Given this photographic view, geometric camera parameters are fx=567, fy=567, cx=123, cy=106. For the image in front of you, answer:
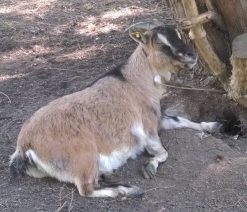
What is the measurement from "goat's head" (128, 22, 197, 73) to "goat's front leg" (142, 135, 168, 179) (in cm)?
71

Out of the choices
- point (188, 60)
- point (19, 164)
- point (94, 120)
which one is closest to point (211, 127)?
point (188, 60)

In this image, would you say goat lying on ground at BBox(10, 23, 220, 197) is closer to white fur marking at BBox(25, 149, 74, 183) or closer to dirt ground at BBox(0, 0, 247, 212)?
white fur marking at BBox(25, 149, 74, 183)

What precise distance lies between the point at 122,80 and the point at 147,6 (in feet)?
12.9

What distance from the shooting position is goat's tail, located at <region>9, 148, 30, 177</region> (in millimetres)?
4625

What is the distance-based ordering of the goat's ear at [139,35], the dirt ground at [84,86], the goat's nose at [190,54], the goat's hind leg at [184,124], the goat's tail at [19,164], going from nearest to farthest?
the dirt ground at [84,86] < the goat's tail at [19,164] < the goat's nose at [190,54] < the goat's ear at [139,35] < the goat's hind leg at [184,124]

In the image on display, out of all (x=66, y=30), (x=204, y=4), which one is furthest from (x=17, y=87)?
(x=204, y=4)

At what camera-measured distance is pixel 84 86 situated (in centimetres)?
641

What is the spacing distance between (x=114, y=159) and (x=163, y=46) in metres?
1.14

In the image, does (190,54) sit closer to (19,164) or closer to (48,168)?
(48,168)

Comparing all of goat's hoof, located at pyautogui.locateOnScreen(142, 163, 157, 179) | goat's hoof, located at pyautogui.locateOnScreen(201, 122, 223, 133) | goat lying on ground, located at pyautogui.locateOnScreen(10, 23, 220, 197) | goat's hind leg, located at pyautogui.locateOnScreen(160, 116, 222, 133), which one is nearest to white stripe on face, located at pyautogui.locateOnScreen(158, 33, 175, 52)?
goat lying on ground, located at pyautogui.locateOnScreen(10, 23, 220, 197)

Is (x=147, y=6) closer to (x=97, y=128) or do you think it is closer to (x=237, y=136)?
(x=237, y=136)

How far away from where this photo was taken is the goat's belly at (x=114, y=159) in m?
4.71

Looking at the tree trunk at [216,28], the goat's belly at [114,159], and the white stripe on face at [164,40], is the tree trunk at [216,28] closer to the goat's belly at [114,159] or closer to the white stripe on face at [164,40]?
the white stripe on face at [164,40]

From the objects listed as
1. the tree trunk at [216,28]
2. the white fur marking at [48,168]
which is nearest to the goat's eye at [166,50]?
the tree trunk at [216,28]
